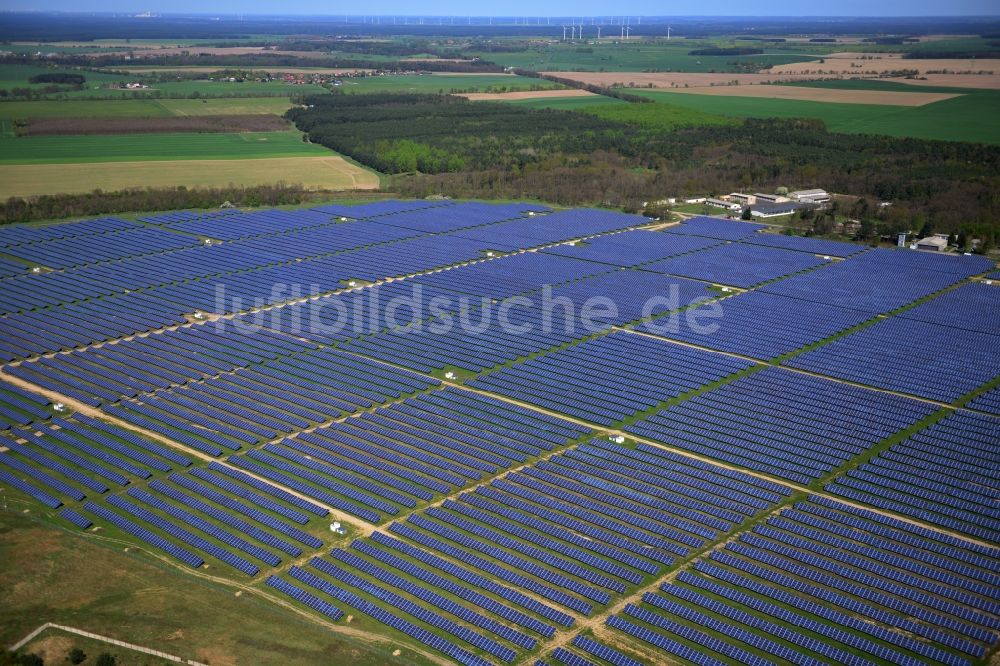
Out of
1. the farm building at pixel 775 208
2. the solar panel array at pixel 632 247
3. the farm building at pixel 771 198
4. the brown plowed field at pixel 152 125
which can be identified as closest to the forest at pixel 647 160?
the farm building at pixel 771 198

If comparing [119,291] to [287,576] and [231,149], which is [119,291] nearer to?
[287,576]

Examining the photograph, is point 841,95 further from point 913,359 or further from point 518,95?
point 913,359

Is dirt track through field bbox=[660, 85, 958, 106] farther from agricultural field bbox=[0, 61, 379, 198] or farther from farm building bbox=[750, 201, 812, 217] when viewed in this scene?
agricultural field bbox=[0, 61, 379, 198]

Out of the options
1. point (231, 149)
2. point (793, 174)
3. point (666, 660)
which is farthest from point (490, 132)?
point (666, 660)

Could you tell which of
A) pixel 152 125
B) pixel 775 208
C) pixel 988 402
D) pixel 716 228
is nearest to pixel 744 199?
pixel 775 208

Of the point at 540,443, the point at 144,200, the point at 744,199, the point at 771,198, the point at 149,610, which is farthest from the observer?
the point at 744,199

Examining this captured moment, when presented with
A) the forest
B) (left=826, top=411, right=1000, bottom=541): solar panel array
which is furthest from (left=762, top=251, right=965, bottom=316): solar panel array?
(left=826, top=411, right=1000, bottom=541): solar panel array
